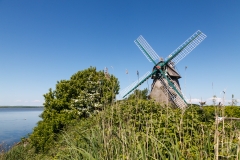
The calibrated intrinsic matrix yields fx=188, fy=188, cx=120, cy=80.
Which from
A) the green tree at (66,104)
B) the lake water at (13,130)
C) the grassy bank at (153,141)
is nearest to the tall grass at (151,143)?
the grassy bank at (153,141)

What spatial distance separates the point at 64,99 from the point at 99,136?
12.9 metres

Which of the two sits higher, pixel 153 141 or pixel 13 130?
pixel 153 141

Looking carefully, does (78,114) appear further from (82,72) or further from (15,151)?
(15,151)

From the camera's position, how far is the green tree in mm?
14383

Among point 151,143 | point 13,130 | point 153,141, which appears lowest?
point 13,130

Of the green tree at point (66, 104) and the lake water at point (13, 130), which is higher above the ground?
the green tree at point (66, 104)

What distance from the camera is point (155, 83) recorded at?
2139 centimetres

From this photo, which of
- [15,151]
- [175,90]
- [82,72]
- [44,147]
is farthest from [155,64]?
[15,151]

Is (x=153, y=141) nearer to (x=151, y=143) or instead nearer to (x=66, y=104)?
(x=151, y=143)

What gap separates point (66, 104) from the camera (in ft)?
52.6

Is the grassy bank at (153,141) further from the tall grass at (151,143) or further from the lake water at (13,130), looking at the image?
the lake water at (13,130)

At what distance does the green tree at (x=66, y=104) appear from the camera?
566 inches

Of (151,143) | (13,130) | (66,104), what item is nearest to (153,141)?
(151,143)

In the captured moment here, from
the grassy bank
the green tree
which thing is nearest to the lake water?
the green tree
